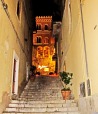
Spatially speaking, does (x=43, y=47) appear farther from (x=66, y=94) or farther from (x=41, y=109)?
(x=41, y=109)

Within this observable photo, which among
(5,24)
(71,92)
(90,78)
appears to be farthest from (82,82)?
(5,24)

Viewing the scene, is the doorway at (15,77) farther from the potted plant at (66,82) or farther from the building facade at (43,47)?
the building facade at (43,47)

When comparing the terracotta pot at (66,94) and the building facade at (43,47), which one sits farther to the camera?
the building facade at (43,47)

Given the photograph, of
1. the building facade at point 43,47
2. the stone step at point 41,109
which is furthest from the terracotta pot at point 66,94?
the building facade at point 43,47

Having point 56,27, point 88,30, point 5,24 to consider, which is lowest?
point 88,30

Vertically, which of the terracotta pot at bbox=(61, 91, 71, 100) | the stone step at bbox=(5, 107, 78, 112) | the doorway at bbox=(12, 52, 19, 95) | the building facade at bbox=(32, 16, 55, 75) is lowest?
the stone step at bbox=(5, 107, 78, 112)

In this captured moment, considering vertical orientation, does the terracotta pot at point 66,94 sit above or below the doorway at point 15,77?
below

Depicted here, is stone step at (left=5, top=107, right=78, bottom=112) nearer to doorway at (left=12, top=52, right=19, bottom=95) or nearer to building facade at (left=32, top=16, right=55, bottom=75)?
doorway at (left=12, top=52, right=19, bottom=95)

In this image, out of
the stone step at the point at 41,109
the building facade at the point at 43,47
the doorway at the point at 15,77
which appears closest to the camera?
the stone step at the point at 41,109

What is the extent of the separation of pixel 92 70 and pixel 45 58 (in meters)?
25.2

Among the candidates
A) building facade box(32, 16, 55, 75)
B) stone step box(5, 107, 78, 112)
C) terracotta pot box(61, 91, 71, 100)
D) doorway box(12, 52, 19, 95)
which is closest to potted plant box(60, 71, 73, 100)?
terracotta pot box(61, 91, 71, 100)

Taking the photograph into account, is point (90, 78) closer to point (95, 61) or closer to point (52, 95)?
point (95, 61)

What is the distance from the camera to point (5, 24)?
7.20m

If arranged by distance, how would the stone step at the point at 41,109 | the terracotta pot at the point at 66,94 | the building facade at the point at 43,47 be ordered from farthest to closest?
the building facade at the point at 43,47 → the terracotta pot at the point at 66,94 → the stone step at the point at 41,109
